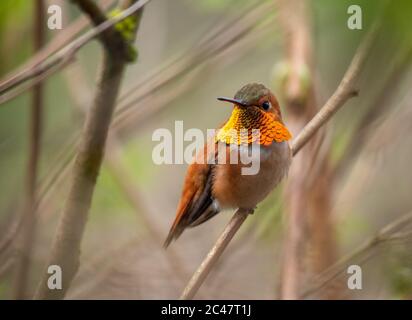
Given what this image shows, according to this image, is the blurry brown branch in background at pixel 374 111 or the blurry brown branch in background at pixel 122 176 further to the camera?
the blurry brown branch in background at pixel 374 111

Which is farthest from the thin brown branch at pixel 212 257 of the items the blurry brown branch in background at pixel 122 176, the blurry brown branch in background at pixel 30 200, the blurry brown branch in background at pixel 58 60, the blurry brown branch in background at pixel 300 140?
the blurry brown branch in background at pixel 58 60

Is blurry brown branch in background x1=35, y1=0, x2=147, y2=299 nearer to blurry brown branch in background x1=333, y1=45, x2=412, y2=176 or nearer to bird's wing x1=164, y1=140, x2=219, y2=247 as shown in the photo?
bird's wing x1=164, y1=140, x2=219, y2=247

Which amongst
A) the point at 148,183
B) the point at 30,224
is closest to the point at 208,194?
the point at 148,183

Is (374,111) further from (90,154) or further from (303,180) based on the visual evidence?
(90,154)

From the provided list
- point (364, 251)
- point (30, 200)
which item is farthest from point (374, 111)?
point (30, 200)

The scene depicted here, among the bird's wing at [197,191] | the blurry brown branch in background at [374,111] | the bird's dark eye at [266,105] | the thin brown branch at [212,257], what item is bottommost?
the thin brown branch at [212,257]

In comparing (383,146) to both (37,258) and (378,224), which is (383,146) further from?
(37,258)

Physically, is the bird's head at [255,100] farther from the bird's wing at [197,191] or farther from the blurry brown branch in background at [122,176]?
the blurry brown branch in background at [122,176]

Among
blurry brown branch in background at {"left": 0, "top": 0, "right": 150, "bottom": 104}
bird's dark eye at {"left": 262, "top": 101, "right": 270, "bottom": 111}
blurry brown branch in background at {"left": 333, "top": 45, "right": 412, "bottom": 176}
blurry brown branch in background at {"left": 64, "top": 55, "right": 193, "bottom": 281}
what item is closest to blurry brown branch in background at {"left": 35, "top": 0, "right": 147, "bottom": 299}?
blurry brown branch in background at {"left": 0, "top": 0, "right": 150, "bottom": 104}
